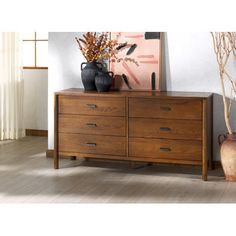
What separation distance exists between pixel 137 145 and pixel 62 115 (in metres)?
0.80

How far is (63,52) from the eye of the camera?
569 centimetres

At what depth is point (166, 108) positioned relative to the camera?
477 centimetres

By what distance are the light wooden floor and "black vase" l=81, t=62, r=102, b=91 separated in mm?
800

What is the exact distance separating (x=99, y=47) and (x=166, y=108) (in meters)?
1.07

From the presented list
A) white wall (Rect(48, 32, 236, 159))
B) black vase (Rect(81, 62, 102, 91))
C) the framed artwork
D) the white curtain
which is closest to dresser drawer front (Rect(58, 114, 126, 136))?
black vase (Rect(81, 62, 102, 91))

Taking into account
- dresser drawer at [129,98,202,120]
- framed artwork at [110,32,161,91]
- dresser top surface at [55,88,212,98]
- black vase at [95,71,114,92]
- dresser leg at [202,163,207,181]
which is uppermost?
framed artwork at [110,32,161,91]

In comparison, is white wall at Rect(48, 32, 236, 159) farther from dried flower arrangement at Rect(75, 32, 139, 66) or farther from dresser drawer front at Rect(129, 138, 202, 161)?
dresser drawer front at Rect(129, 138, 202, 161)

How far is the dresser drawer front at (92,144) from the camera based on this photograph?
5.00 meters

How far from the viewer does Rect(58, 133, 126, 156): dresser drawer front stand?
16.4ft

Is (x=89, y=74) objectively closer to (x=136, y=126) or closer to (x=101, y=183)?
(x=136, y=126)

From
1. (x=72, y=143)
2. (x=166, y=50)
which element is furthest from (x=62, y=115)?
(x=166, y=50)

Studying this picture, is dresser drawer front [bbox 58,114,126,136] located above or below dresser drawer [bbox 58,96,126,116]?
below

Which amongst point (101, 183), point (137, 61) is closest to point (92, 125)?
point (101, 183)

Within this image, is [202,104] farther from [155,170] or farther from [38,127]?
[38,127]
